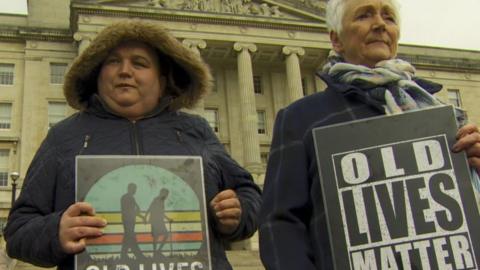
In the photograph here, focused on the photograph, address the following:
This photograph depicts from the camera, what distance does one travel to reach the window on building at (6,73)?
42.9m

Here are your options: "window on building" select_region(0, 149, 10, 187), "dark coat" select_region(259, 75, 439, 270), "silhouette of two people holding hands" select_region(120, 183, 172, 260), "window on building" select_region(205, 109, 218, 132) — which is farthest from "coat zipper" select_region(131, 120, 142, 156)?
"window on building" select_region(205, 109, 218, 132)

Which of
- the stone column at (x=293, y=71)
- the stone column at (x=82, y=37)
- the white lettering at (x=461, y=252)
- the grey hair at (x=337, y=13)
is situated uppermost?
the stone column at (x=82, y=37)

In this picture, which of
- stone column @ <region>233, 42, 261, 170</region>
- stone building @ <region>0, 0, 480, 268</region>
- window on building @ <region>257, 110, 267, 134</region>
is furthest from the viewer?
window on building @ <region>257, 110, 267, 134</region>

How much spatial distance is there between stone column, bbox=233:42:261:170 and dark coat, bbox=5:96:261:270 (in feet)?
118

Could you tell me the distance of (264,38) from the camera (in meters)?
43.9

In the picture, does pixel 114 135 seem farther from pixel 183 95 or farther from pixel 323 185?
pixel 323 185

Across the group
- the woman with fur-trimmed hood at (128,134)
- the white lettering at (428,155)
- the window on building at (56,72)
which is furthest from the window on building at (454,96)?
the white lettering at (428,155)

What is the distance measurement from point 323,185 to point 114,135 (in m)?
1.51

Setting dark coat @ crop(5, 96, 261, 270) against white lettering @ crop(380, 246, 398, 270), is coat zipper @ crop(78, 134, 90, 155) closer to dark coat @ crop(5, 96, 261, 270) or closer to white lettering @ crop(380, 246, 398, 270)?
dark coat @ crop(5, 96, 261, 270)

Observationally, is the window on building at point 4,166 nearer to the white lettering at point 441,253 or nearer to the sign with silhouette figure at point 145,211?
the sign with silhouette figure at point 145,211

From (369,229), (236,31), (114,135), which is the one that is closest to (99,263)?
(114,135)

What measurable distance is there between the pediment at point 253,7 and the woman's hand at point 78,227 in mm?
40101

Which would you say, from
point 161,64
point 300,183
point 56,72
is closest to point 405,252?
point 300,183

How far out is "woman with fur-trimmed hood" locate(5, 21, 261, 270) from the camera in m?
3.75
